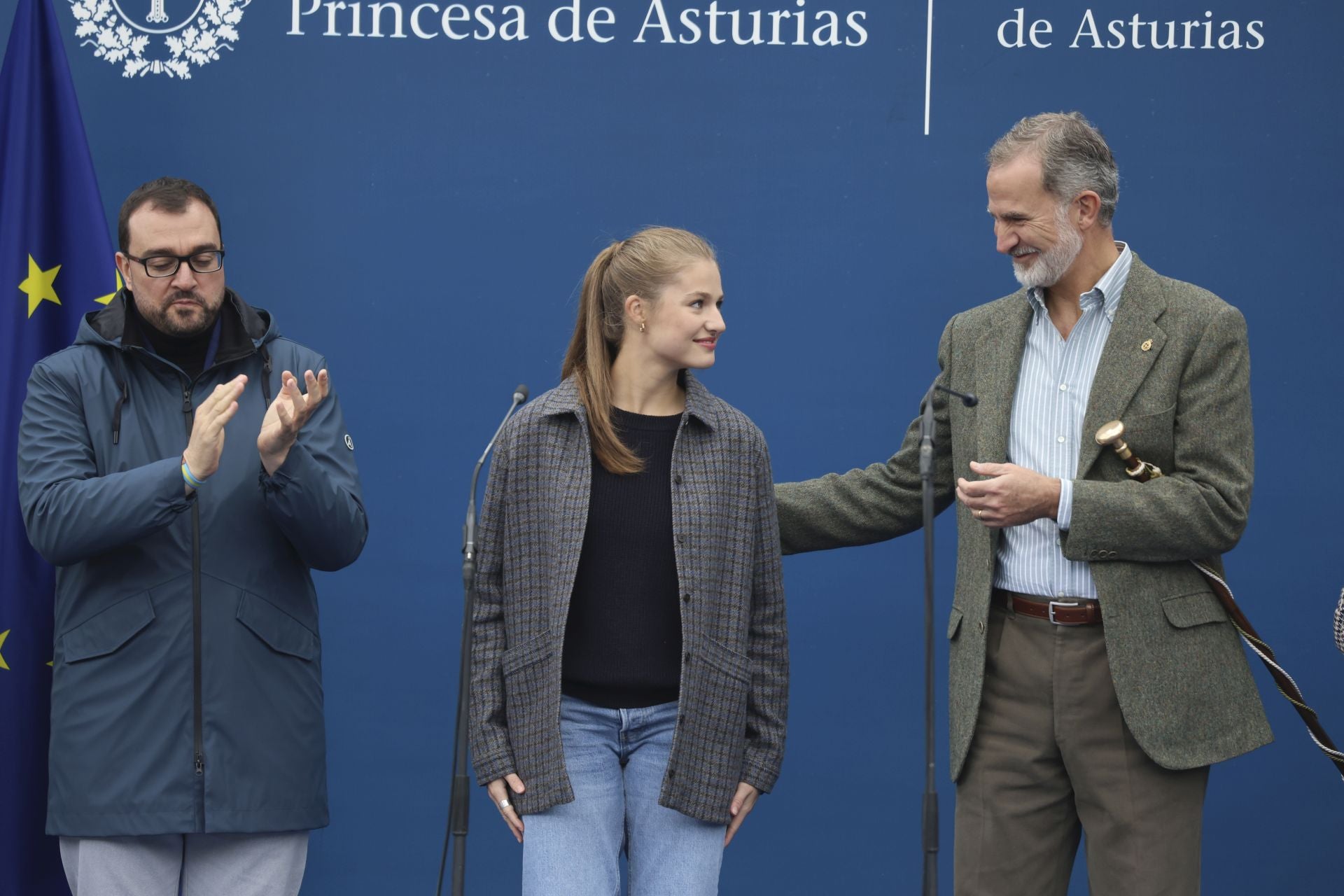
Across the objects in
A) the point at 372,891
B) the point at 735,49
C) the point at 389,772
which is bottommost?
the point at 372,891

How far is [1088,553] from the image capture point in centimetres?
275

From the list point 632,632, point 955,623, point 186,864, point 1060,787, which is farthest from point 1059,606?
point 186,864

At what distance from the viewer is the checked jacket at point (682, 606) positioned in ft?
8.44

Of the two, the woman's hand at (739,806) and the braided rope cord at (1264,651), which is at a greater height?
the braided rope cord at (1264,651)

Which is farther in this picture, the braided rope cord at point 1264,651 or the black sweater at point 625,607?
the braided rope cord at point 1264,651

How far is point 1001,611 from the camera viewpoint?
2.91 meters

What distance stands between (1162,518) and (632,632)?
0.92 m

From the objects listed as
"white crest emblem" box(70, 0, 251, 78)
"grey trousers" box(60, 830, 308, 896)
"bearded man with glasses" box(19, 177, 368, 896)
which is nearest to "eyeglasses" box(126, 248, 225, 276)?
"bearded man with glasses" box(19, 177, 368, 896)

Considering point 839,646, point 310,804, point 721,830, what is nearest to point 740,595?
Result: point 721,830

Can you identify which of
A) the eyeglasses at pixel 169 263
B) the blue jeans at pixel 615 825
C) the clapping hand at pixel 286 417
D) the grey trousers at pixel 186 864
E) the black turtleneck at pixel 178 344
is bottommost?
the grey trousers at pixel 186 864

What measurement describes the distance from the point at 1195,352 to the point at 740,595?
0.91 meters

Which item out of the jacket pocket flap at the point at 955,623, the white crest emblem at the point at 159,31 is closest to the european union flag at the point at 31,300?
the white crest emblem at the point at 159,31

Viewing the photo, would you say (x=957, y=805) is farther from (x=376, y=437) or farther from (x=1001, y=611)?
(x=376, y=437)

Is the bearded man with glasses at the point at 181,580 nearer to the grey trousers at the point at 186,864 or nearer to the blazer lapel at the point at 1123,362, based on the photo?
the grey trousers at the point at 186,864
